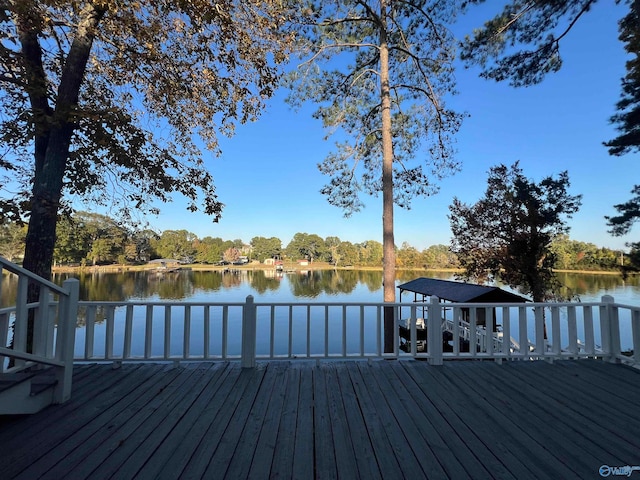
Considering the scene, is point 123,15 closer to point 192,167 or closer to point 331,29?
point 192,167

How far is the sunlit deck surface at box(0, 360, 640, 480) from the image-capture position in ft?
4.70

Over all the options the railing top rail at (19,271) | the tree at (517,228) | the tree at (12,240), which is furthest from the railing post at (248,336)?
the tree at (517,228)

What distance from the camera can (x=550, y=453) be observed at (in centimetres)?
156

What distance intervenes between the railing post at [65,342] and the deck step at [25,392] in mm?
47

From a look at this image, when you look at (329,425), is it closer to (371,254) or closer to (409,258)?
(409,258)

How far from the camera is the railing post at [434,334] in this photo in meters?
3.08

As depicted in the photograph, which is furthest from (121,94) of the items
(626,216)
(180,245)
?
(180,245)

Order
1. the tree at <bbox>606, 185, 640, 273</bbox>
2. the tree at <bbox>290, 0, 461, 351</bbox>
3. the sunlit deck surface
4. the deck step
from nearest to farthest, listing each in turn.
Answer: the sunlit deck surface → the deck step → the tree at <bbox>290, 0, 461, 351</bbox> → the tree at <bbox>606, 185, 640, 273</bbox>

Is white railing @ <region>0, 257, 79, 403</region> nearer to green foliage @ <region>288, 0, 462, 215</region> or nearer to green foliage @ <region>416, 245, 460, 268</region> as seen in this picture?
green foliage @ <region>288, 0, 462, 215</region>

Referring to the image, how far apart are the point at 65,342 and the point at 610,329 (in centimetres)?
534

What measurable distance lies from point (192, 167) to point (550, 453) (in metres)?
5.08

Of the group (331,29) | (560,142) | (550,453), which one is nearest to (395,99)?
(331,29)

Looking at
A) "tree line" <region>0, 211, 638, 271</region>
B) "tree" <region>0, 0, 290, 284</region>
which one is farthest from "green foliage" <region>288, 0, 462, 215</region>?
"tree line" <region>0, 211, 638, 271</region>

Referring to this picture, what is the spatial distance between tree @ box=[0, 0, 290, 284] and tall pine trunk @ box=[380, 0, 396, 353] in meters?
2.70
